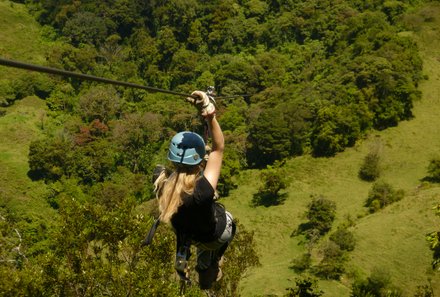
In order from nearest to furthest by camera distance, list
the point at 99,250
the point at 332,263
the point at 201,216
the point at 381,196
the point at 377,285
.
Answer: the point at 201,216, the point at 99,250, the point at 377,285, the point at 332,263, the point at 381,196

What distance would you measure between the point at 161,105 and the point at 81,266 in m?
57.9

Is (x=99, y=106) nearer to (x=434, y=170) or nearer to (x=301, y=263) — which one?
(x=301, y=263)

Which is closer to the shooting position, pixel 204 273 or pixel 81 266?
pixel 204 273

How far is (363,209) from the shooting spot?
164 feet

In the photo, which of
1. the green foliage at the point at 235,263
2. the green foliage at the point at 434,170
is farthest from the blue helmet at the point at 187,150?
the green foliage at the point at 434,170

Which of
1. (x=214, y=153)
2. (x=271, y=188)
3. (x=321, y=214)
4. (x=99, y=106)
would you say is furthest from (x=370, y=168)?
(x=214, y=153)

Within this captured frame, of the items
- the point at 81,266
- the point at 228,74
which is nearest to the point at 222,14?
the point at 228,74

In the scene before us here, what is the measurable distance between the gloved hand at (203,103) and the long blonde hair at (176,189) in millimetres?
548

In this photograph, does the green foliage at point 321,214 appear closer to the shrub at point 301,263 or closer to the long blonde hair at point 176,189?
the shrub at point 301,263

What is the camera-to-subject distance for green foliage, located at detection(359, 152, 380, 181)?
55284 millimetres

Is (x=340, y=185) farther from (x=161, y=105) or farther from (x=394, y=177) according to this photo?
(x=161, y=105)

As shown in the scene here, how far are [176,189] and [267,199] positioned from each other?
51.5 meters

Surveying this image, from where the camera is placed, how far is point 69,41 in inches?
3821

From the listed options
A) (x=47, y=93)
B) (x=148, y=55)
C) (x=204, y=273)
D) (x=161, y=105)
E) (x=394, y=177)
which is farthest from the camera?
(x=148, y=55)
